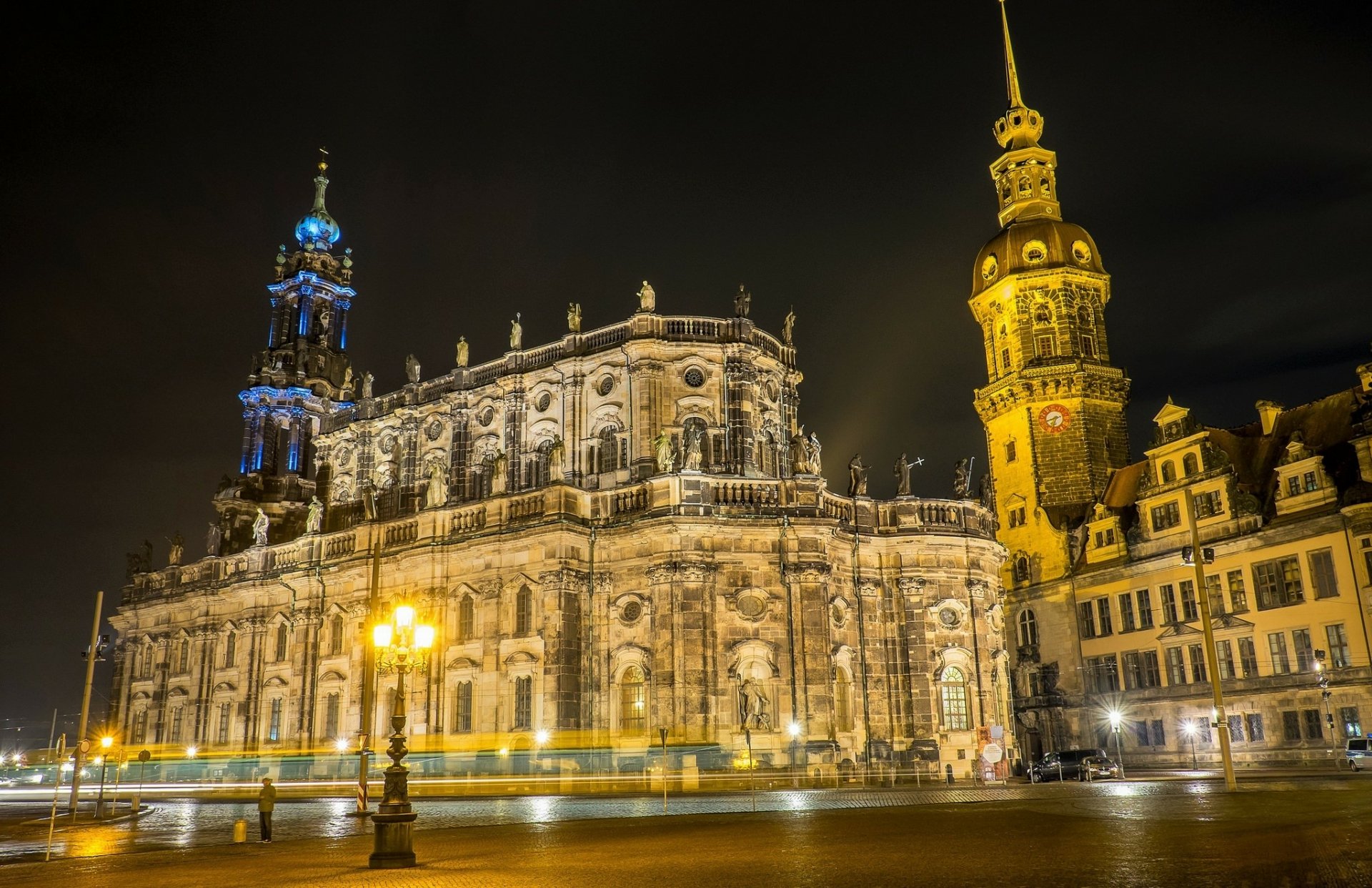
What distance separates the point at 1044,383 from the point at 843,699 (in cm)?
2941

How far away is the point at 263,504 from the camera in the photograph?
64.7m

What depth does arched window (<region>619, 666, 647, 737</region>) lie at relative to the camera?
40094 millimetres

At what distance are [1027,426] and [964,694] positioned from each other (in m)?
23.9

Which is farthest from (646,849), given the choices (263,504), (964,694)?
(263,504)

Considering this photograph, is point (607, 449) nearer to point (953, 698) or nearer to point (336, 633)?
point (336, 633)

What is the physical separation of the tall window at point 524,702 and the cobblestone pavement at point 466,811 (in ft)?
17.2

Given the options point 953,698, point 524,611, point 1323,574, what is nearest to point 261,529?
point 524,611

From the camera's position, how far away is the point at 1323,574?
148ft

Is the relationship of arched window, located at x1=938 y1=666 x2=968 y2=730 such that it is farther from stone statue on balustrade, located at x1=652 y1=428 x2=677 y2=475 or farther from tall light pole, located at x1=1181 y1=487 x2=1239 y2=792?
tall light pole, located at x1=1181 y1=487 x2=1239 y2=792

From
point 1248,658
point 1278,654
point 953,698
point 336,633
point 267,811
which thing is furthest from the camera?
point 336,633

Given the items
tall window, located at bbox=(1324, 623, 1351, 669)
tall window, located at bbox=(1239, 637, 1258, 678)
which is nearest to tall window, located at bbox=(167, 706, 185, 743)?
tall window, located at bbox=(1239, 637, 1258, 678)

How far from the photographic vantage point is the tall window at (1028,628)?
200 feet

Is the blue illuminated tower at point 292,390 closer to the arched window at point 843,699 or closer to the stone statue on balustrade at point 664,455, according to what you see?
the stone statue on balustrade at point 664,455

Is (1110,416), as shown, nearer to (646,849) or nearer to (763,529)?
(763,529)
